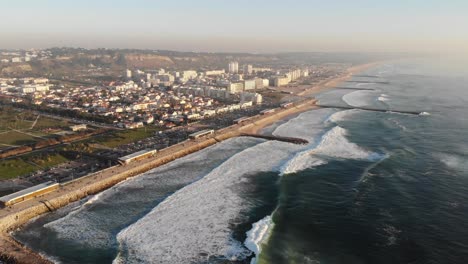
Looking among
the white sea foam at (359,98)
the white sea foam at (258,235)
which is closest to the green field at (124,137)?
the white sea foam at (258,235)

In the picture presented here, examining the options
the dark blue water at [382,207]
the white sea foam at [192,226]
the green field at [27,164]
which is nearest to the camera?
the dark blue water at [382,207]

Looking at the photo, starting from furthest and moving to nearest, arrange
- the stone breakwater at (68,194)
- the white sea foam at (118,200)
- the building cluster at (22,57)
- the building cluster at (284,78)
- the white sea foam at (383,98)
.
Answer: the building cluster at (22,57), the building cluster at (284,78), the white sea foam at (383,98), the white sea foam at (118,200), the stone breakwater at (68,194)

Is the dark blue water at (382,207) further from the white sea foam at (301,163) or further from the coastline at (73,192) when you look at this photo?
the coastline at (73,192)

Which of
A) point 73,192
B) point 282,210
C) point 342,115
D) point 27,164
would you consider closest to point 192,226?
point 282,210

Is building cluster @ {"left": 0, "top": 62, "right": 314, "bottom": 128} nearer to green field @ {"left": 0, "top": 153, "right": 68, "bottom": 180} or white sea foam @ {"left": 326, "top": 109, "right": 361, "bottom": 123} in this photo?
green field @ {"left": 0, "top": 153, "right": 68, "bottom": 180}

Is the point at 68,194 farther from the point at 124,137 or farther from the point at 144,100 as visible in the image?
the point at 144,100

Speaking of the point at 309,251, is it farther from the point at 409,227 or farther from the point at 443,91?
the point at 443,91

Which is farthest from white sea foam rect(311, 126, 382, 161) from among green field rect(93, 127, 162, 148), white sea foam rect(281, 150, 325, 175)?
green field rect(93, 127, 162, 148)
